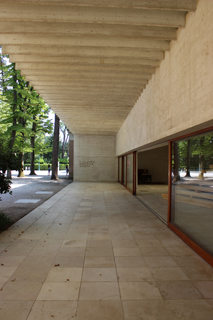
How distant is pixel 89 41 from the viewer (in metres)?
4.71

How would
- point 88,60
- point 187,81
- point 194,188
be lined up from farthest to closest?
point 88,60 → point 194,188 → point 187,81

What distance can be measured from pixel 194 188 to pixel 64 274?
2957 mm

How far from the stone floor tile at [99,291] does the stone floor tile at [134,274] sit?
238mm

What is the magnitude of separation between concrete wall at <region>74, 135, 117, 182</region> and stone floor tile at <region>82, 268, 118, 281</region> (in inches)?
643

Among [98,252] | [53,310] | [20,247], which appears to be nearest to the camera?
[53,310]

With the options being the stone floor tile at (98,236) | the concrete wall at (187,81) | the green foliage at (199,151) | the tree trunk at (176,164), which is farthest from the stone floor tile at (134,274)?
the tree trunk at (176,164)

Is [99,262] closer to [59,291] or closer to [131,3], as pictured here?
[59,291]

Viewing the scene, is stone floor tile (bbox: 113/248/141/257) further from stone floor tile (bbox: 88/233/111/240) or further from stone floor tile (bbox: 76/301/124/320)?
stone floor tile (bbox: 76/301/124/320)

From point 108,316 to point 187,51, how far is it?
13.9 ft

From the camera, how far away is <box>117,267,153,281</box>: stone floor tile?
3254 millimetres

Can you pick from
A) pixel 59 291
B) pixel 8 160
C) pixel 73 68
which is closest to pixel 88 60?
pixel 73 68

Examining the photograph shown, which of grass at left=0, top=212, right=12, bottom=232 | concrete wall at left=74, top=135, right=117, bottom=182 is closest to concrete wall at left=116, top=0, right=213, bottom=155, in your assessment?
grass at left=0, top=212, right=12, bottom=232

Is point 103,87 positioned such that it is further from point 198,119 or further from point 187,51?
point 198,119

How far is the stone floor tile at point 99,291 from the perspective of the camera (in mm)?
2785
